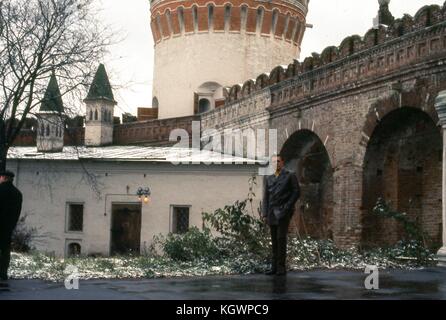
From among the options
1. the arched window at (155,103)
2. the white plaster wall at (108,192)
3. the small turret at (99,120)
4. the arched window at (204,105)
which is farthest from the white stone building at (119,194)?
the arched window at (155,103)

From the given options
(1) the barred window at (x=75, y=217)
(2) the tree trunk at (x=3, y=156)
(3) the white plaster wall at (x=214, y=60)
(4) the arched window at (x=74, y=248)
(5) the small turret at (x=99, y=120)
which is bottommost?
(4) the arched window at (x=74, y=248)

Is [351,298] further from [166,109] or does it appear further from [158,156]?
[166,109]

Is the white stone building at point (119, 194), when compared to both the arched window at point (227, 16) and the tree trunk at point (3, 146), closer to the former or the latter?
the tree trunk at point (3, 146)

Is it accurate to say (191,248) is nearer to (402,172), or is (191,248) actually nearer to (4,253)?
(4,253)

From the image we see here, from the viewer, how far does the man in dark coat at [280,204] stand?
29.8 ft

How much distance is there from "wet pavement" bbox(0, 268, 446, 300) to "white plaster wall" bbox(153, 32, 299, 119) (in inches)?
841

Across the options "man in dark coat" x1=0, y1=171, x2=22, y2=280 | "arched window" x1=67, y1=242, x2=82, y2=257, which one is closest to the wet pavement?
"man in dark coat" x1=0, y1=171, x2=22, y2=280

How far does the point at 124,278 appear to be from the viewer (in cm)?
903

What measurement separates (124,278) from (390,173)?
31.4ft

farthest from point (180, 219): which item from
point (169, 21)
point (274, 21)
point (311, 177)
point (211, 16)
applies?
point (274, 21)

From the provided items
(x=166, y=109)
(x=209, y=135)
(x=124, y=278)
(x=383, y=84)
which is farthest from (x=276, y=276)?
(x=166, y=109)

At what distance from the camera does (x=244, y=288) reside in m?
7.70

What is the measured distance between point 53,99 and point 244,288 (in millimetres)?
12406

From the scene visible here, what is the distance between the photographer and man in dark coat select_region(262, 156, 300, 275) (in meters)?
9.07
